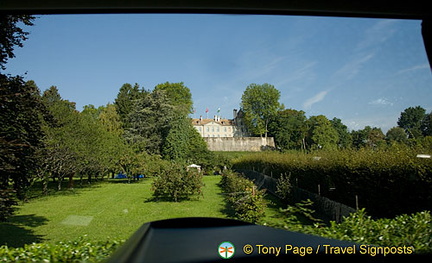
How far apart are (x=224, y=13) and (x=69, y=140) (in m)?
19.1

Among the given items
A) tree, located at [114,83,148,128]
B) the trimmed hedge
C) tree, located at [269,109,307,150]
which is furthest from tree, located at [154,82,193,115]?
the trimmed hedge

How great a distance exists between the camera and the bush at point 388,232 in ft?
7.54

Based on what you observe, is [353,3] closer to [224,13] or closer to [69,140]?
[224,13]

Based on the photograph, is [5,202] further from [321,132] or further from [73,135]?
[321,132]

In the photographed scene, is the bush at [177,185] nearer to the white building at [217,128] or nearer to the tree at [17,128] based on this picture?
the tree at [17,128]

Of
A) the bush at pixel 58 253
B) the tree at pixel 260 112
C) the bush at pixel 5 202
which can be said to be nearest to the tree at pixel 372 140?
the bush at pixel 58 253

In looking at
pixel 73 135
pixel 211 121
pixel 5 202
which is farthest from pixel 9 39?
pixel 211 121

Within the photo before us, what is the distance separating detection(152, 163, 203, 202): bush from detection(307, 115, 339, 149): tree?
127ft

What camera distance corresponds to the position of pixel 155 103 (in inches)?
1469

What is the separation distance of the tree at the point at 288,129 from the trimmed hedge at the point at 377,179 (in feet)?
137

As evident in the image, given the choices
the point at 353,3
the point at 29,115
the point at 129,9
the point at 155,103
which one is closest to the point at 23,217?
the point at 29,115

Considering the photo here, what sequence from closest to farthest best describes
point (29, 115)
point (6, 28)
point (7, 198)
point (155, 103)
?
point (6, 28) < point (7, 198) < point (29, 115) < point (155, 103)

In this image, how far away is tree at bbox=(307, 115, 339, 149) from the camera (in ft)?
163

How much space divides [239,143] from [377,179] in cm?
4604
